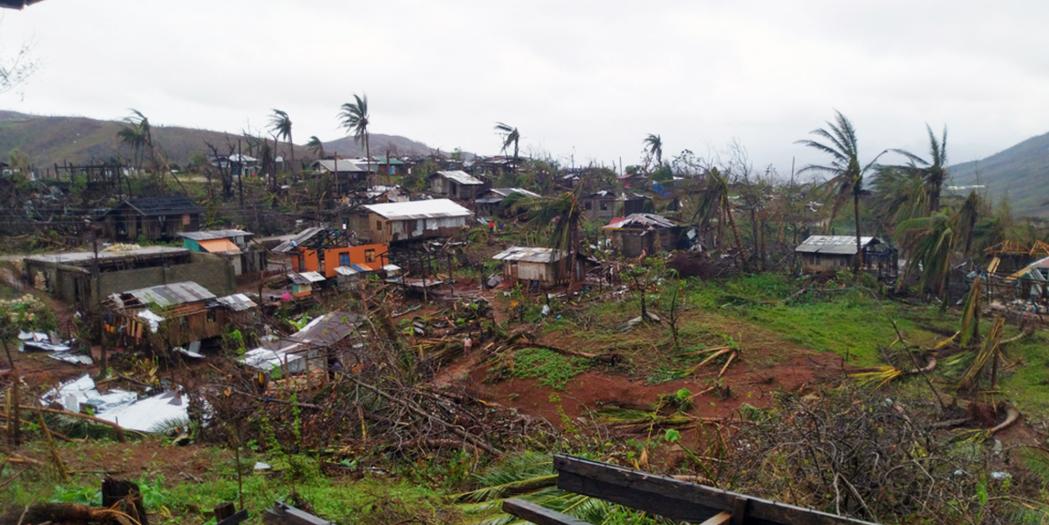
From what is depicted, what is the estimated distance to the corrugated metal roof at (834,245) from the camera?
24625 millimetres

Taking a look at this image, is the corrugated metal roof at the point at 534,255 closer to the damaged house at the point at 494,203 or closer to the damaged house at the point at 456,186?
the damaged house at the point at 494,203

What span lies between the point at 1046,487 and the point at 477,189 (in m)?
37.4

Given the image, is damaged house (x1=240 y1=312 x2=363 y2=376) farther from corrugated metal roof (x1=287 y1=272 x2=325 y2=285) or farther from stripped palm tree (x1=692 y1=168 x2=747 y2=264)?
stripped palm tree (x1=692 y1=168 x2=747 y2=264)

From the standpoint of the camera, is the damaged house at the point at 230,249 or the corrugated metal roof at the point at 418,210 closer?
the damaged house at the point at 230,249

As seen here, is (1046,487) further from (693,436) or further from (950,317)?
(950,317)

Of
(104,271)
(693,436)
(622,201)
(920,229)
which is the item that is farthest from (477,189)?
(693,436)

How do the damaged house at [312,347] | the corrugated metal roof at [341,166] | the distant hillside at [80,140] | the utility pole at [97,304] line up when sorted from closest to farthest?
the damaged house at [312,347] < the utility pole at [97,304] < the corrugated metal roof at [341,166] < the distant hillside at [80,140]

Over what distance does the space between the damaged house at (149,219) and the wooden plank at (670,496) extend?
1237 inches

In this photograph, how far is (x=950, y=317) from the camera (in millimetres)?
19312

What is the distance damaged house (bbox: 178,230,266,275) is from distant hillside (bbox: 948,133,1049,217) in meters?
38.1

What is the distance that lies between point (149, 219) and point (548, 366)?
78.3ft

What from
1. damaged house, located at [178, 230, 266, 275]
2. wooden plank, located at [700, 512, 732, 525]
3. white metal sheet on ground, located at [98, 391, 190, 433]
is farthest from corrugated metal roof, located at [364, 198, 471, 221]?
wooden plank, located at [700, 512, 732, 525]

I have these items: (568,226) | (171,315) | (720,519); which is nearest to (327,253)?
(171,315)

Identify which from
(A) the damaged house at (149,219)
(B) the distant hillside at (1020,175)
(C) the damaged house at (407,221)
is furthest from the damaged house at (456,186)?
(B) the distant hillside at (1020,175)
